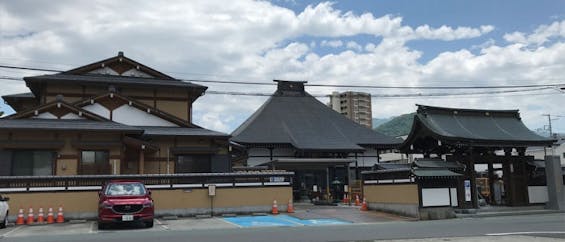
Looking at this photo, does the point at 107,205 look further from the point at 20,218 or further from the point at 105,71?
the point at 105,71

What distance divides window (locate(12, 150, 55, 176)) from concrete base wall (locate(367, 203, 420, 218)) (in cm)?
1560

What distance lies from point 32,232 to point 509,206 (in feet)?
72.1

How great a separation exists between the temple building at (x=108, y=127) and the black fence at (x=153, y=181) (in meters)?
3.50

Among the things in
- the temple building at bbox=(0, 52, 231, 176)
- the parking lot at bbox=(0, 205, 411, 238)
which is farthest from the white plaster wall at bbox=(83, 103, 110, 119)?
the parking lot at bbox=(0, 205, 411, 238)

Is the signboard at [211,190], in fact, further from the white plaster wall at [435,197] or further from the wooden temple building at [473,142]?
the wooden temple building at [473,142]

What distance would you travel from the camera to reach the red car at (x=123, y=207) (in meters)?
16.9

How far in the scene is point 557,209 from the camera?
26.3 metres

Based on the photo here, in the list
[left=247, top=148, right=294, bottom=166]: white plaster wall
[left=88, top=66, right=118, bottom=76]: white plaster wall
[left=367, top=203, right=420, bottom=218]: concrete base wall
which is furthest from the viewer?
[left=247, top=148, right=294, bottom=166]: white plaster wall

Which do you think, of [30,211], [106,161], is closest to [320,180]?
[106,161]

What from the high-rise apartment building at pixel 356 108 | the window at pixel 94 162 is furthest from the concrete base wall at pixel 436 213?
the high-rise apartment building at pixel 356 108

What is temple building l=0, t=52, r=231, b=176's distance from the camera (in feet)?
77.7

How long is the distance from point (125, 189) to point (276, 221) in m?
5.71

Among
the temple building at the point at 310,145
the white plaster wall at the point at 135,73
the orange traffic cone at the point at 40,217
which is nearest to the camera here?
the orange traffic cone at the point at 40,217

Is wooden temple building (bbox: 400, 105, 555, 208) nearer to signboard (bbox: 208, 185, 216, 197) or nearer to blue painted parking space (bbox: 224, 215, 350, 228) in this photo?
blue painted parking space (bbox: 224, 215, 350, 228)
